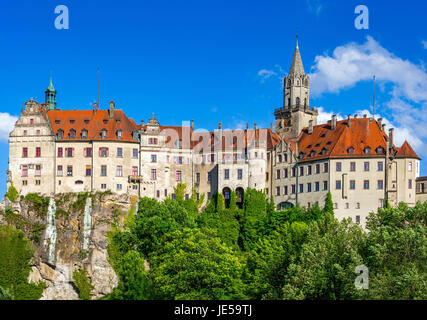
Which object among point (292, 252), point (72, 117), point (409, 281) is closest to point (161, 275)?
point (292, 252)

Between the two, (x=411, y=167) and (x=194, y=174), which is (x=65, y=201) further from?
(x=411, y=167)

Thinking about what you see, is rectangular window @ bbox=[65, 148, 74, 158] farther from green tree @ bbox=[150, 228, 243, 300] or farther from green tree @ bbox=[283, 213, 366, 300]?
green tree @ bbox=[283, 213, 366, 300]

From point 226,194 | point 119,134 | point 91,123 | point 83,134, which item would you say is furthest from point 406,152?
point 83,134

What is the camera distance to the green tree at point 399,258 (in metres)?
52.2

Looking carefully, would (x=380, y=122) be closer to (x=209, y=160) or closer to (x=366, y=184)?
(x=366, y=184)

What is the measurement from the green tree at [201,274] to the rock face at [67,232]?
25634mm

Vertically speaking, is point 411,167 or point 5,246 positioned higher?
point 411,167

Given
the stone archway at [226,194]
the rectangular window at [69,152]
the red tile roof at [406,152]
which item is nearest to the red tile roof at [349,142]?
the red tile roof at [406,152]

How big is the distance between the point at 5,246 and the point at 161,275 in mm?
30493

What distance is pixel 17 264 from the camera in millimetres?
91062

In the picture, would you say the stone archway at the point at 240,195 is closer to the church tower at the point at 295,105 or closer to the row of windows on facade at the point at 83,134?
the church tower at the point at 295,105

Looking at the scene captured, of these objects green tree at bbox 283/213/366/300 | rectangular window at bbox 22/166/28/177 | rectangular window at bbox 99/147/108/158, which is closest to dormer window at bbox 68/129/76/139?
rectangular window at bbox 99/147/108/158

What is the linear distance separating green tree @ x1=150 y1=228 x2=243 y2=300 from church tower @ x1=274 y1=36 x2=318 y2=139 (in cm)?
3913

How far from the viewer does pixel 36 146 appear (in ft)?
321
